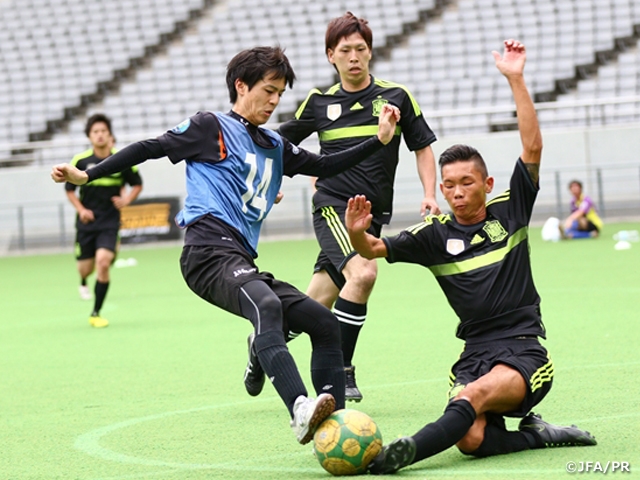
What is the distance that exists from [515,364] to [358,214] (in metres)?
0.96

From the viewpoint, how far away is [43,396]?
24.2 feet

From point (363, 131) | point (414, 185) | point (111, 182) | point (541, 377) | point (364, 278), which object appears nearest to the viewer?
point (541, 377)

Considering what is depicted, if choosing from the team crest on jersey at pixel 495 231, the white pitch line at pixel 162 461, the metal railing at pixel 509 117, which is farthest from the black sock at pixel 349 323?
the metal railing at pixel 509 117

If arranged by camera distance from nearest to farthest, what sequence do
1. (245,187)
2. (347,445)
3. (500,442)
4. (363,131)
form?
(347,445)
(500,442)
(245,187)
(363,131)

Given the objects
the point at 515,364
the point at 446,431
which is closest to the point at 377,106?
the point at 515,364

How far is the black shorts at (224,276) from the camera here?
16.7ft

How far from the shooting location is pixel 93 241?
41.3 ft

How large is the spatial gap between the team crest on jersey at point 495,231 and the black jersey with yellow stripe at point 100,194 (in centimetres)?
768

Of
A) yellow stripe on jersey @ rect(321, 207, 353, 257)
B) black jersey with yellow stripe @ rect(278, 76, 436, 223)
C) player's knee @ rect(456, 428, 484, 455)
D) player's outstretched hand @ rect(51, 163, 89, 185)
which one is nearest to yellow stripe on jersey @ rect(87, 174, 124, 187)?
black jersey with yellow stripe @ rect(278, 76, 436, 223)

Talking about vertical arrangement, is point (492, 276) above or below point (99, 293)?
above

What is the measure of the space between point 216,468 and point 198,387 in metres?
2.60

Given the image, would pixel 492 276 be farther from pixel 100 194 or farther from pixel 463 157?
pixel 100 194

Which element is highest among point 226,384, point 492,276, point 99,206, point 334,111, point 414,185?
point 334,111

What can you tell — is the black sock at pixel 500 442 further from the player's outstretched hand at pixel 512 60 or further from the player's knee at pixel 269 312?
the player's outstretched hand at pixel 512 60
